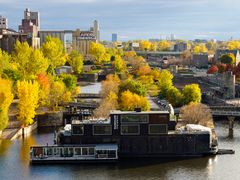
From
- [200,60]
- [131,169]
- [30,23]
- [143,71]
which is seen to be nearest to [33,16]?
[30,23]

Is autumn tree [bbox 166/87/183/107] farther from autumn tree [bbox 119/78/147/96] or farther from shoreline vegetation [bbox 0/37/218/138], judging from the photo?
autumn tree [bbox 119/78/147/96]

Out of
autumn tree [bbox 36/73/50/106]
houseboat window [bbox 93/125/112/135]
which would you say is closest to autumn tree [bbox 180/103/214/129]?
houseboat window [bbox 93/125/112/135]

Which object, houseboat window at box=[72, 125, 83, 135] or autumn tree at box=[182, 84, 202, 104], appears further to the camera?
autumn tree at box=[182, 84, 202, 104]

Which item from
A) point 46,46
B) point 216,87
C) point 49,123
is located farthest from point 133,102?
point 46,46

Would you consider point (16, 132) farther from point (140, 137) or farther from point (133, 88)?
point (133, 88)

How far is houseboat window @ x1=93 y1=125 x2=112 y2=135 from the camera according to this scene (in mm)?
46531

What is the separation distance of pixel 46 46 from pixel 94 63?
26.4 meters

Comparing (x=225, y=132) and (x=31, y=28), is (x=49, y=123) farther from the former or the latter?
(x=31, y=28)

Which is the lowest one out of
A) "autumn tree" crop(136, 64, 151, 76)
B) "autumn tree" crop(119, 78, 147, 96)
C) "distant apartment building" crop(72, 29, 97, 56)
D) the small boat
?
the small boat

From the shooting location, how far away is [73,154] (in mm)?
45344

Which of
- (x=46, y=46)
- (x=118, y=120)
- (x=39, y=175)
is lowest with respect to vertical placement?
(x=39, y=175)

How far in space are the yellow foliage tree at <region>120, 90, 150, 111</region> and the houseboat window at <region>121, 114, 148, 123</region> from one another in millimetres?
13905

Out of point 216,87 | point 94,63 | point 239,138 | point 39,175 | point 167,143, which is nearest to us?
point 39,175

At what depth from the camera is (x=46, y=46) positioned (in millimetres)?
109750
